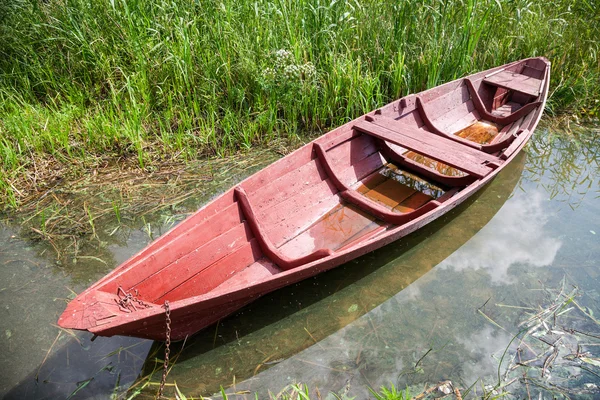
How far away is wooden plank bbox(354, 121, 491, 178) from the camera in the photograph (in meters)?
4.18

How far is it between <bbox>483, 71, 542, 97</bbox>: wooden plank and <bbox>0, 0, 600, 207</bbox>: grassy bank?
42 cm

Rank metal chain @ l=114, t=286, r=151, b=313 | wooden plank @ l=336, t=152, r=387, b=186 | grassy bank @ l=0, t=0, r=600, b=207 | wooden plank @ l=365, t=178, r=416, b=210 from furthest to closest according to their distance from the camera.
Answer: grassy bank @ l=0, t=0, r=600, b=207
wooden plank @ l=336, t=152, r=387, b=186
wooden plank @ l=365, t=178, r=416, b=210
metal chain @ l=114, t=286, r=151, b=313

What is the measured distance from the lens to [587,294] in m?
3.61

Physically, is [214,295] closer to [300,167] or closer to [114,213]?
[300,167]

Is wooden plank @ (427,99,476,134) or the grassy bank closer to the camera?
the grassy bank

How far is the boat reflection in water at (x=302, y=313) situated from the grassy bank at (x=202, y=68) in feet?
6.85

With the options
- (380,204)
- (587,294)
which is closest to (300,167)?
(380,204)

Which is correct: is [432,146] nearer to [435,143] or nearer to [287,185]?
[435,143]

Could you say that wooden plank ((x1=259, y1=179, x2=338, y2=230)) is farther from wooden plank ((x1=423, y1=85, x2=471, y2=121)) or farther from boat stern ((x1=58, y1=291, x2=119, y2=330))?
wooden plank ((x1=423, y1=85, x2=471, y2=121))

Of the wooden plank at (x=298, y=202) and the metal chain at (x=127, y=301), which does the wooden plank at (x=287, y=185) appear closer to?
the wooden plank at (x=298, y=202)

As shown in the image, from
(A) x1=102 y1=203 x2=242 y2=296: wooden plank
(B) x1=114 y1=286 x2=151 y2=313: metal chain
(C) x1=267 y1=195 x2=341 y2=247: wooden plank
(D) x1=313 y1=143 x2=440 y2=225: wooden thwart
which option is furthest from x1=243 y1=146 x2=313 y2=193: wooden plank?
(B) x1=114 y1=286 x2=151 y2=313: metal chain

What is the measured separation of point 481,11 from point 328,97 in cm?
234

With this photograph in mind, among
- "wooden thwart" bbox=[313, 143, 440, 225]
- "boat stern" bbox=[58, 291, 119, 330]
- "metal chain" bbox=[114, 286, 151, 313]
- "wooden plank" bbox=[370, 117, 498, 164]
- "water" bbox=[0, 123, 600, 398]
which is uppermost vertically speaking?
"boat stern" bbox=[58, 291, 119, 330]

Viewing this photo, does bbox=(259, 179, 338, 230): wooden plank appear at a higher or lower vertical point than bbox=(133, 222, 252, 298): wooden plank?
lower
